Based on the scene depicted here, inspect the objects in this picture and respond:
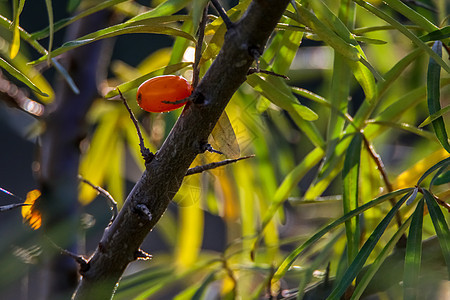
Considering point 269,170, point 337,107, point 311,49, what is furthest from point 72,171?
point 311,49

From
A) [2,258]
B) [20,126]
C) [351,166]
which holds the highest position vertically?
[20,126]

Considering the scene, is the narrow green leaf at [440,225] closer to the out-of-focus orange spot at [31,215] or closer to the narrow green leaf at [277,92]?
the narrow green leaf at [277,92]

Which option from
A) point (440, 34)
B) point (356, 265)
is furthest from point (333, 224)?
point (440, 34)

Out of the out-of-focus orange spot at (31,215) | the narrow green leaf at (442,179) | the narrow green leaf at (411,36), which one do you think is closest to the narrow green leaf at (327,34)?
the narrow green leaf at (411,36)

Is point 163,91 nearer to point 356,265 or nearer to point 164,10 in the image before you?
point 164,10

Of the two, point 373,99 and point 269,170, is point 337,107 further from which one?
point 269,170

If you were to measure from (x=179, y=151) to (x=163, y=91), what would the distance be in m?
0.04

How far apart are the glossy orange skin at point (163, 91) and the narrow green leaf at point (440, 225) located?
17 centimetres

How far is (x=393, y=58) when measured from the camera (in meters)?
0.75

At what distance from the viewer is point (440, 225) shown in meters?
0.32

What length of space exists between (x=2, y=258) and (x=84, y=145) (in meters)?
0.39

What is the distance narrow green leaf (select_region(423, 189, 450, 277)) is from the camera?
0.31 meters

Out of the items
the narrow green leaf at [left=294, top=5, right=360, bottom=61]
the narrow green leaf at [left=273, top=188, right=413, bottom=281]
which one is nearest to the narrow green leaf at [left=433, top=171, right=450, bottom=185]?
the narrow green leaf at [left=273, top=188, right=413, bottom=281]

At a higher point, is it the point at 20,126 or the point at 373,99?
the point at 20,126
